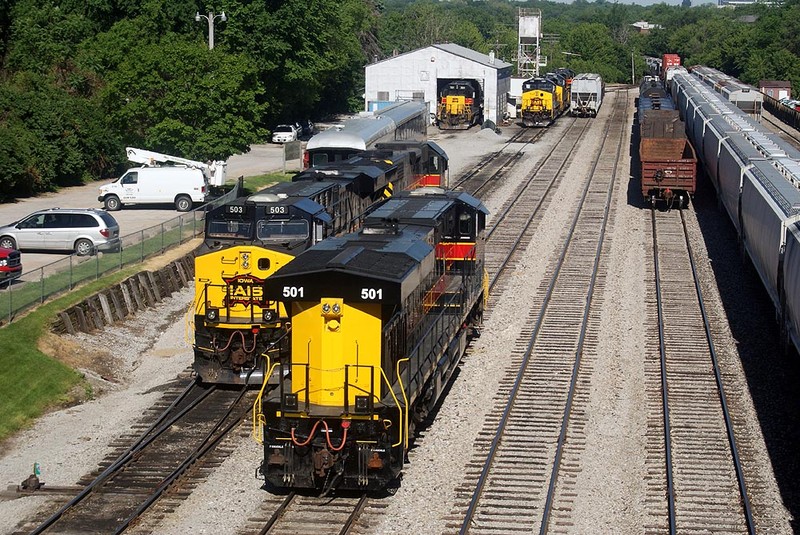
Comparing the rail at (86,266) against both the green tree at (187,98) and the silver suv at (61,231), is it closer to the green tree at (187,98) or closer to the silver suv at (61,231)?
the silver suv at (61,231)

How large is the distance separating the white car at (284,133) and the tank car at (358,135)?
723 inches

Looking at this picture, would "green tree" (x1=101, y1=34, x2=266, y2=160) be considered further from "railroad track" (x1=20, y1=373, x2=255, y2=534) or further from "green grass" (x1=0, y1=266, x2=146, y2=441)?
"railroad track" (x1=20, y1=373, x2=255, y2=534)

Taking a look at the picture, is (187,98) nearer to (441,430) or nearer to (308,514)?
(441,430)

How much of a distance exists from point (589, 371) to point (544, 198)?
23.3 m

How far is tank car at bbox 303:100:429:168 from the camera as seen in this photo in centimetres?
3616

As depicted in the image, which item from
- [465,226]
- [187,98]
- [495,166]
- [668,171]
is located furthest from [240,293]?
[495,166]

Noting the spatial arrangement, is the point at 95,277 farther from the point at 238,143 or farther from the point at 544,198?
the point at 544,198

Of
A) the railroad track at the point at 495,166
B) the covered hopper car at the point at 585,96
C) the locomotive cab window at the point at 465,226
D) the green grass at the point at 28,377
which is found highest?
the covered hopper car at the point at 585,96

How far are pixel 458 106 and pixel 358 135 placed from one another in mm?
36952

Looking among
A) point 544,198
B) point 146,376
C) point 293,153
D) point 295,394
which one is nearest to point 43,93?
point 293,153

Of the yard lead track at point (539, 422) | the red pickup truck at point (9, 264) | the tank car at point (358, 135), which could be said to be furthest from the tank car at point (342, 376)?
the tank car at point (358, 135)

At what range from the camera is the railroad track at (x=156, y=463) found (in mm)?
14953

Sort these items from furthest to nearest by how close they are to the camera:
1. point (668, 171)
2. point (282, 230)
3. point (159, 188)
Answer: point (668, 171)
point (159, 188)
point (282, 230)

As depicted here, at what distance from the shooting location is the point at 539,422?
1927 centimetres
